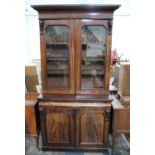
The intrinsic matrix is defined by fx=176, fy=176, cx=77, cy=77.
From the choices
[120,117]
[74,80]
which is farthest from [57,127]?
[120,117]

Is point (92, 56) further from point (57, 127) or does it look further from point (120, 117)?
point (57, 127)

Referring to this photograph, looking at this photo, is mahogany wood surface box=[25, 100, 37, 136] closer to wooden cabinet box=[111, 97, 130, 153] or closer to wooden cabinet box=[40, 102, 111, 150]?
wooden cabinet box=[40, 102, 111, 150]

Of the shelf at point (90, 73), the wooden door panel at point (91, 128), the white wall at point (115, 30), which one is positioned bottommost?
the wooden door panel at point (91, 128)

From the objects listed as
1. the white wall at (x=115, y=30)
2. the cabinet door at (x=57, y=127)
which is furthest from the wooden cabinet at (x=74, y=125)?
the white wall at (x=115, y=30)

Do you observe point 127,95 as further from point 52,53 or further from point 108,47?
point 52,53

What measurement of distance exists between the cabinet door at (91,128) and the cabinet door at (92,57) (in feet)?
0.89

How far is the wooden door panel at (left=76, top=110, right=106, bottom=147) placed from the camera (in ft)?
7.16

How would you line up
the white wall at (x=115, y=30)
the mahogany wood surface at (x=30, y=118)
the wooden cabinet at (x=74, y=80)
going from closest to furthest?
the wooden cabinet at (x=74, y=80) → the mahogany wood surface at (x=30, y=118) → the white wall at (x=115, y=30)

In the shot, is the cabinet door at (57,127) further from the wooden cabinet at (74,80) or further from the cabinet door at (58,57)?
the cabinet door at (58,57)

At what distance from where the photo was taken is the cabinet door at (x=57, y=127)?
2204mm

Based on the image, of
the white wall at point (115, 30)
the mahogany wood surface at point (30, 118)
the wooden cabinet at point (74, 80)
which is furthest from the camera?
the white wall at point (115, 30)

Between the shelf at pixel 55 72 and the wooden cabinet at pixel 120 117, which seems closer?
the wooden cabinet at pixel 120 117

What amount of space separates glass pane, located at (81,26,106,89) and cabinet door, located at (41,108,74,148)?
1.45 ft

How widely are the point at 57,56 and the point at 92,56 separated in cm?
44
